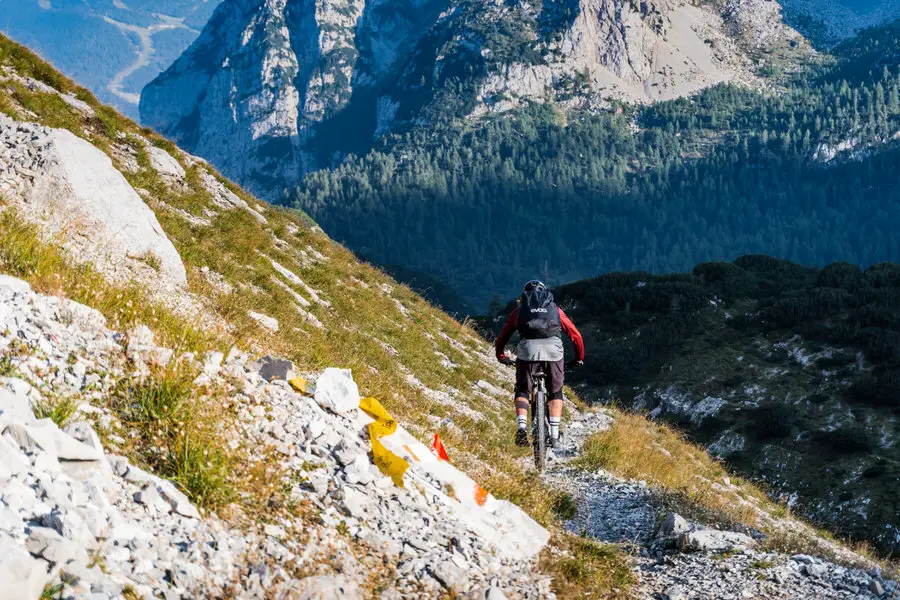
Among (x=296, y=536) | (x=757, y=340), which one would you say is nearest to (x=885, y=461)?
(x=757, y=340)

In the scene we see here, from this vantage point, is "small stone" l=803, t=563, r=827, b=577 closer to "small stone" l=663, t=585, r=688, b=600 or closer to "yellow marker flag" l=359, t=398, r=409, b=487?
"small stone" l=663, t=585, r=688, b=600

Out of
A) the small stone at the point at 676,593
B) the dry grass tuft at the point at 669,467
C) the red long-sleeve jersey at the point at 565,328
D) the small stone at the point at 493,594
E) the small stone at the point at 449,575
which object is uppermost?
the red long-sleeve jersey at the point at 565,328

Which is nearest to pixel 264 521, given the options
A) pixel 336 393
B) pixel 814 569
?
pixel 336 393

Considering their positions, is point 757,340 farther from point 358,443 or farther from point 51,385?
point 51,385

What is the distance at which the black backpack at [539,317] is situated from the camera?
31.9 feet

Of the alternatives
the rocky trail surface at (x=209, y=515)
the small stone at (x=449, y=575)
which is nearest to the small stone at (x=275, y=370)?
the rocky trail surface at (x=209, y=515)

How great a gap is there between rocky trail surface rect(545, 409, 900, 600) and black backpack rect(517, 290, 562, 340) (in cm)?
281

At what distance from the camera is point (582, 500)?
417 inches

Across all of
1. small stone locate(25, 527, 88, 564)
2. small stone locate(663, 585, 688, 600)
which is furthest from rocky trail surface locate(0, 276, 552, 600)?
small stone locate(663, 585, 688, 600)

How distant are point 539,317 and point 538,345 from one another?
1.49ft

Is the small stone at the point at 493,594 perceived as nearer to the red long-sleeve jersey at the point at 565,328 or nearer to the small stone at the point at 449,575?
the small stone at the point at 449,575

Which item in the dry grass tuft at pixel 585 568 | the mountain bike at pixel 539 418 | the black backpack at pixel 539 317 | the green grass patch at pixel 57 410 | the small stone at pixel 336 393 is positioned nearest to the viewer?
the green grass patch at pixel 57 410

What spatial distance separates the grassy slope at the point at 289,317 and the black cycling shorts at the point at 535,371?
1.25 metres

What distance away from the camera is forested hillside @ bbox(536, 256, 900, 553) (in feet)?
85.8
